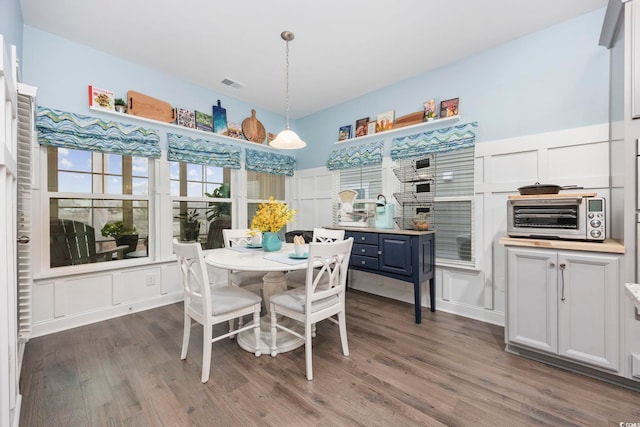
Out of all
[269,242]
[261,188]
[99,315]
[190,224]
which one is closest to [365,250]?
[269,242]

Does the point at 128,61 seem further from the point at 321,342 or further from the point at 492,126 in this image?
the point at 492,126

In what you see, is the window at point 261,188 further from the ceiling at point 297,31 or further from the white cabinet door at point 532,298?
the white cabinet door at point 532,298

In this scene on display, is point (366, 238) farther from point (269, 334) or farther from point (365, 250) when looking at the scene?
point (269, 334)

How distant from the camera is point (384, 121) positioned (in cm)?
366

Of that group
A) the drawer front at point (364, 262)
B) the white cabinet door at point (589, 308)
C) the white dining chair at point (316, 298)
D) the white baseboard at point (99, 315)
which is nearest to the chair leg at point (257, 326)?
the white dining chair at point (316, 298)

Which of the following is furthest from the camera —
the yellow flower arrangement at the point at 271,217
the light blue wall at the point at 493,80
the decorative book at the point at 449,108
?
the decorative book at the point at 449,108

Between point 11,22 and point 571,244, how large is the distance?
4.32m

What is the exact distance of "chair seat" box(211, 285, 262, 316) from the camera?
1.97 metres

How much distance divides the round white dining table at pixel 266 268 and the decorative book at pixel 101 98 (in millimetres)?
2027

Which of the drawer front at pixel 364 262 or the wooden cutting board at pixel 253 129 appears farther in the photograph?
the wooden cutting board at pixel 253 129

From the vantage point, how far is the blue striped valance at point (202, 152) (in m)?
3.39

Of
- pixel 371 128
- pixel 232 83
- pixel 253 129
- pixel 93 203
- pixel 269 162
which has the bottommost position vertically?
pixel 93 203

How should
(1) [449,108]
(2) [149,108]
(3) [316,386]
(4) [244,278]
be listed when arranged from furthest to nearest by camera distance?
(2) [149,108]
(1) [449,108]
(4) [244,278]
(3) [316,386]

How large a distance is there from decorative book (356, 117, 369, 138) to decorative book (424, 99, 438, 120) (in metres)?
0.83
